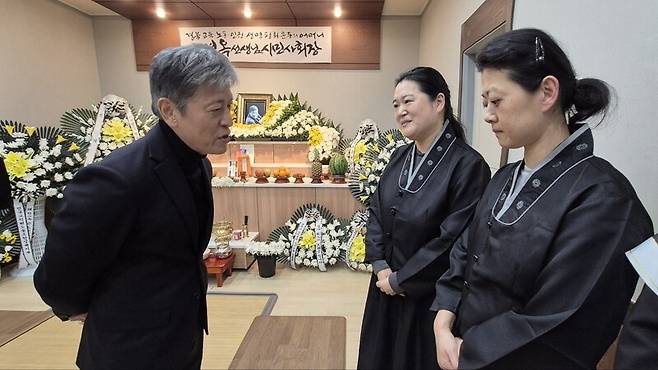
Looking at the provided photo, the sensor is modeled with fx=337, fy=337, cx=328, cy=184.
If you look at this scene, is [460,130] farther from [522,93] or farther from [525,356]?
[525,356]

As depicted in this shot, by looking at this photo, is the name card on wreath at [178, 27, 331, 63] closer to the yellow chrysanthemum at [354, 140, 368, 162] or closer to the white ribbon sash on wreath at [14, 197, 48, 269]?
the yellow chrysanthemum at [354, 140, 368, 162]

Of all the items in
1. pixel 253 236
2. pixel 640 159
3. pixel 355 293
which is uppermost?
pixel 640 159

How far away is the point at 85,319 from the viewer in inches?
41.3

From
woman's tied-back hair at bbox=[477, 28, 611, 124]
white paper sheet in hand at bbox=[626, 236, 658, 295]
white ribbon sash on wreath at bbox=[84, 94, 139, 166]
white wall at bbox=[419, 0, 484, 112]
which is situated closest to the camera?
white paper sheet in hand at bbox=[626, 236, 658, 295]

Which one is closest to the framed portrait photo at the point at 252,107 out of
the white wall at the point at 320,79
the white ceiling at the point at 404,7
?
the white wall at the point at 320,79

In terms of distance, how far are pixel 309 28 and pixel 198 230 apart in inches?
162

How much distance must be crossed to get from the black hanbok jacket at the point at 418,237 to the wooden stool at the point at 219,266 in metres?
1.92

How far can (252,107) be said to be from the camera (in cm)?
418

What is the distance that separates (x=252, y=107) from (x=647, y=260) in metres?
4.02

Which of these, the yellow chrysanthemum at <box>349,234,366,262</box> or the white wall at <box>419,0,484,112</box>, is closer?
the white wall at <box>419,0,484,112</box>

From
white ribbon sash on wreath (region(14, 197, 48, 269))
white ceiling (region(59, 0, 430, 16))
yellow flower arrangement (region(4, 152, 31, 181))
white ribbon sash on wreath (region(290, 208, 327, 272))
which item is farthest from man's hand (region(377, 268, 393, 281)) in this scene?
white ceiling (region(59, 0, 430, 16))

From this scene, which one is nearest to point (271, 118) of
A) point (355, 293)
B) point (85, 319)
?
point (355, 293)

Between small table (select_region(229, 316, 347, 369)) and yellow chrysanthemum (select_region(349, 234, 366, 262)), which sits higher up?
yellow chrysanthemum (select_region(349, 234, 366, 262))

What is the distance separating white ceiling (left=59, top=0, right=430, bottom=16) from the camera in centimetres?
408
